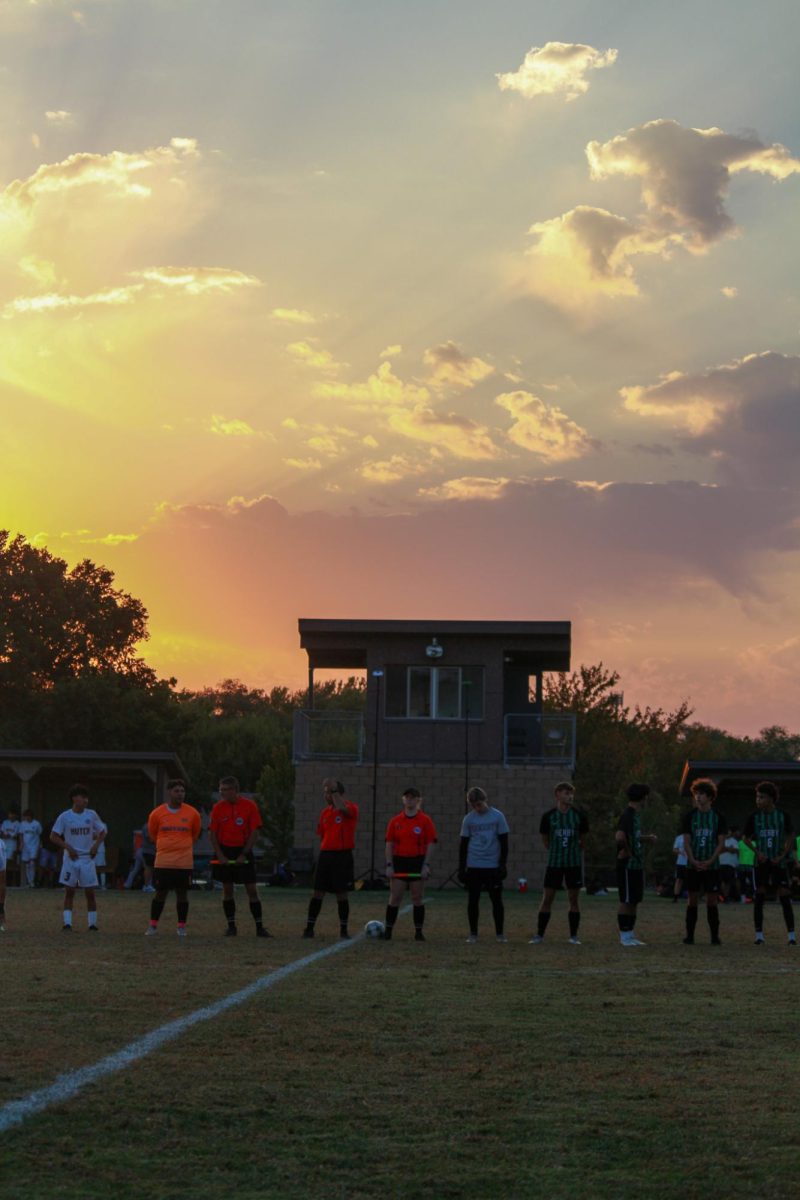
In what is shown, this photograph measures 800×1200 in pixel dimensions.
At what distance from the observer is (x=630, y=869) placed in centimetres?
1855

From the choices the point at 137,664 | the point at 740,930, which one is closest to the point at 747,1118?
the point at 740,930

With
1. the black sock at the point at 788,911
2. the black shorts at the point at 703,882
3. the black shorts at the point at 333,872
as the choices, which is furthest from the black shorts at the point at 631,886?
the black shorts at the point at 333,872

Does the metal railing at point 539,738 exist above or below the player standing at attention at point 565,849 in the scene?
above

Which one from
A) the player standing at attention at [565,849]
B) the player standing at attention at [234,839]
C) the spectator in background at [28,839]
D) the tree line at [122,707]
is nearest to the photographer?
the player standing at attention at [565,849]

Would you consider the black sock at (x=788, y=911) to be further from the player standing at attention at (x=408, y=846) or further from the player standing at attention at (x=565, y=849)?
the player standing at attention at (x=408, y=846)

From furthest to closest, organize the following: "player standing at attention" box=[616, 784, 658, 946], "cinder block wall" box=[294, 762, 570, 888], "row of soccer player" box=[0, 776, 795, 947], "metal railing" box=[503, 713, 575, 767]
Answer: "metal railing" box=[503, 713, 575, 767] < "cinder block wall" box=[294, 762, 570, 888] < "row of soccer player" box=[0, 776, 795, 947] < "player standing at attention" box=[616, 784, 658, 946]

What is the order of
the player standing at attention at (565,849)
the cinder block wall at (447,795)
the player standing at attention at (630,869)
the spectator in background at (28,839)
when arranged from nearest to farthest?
1. the player standing at attention at (630,869)
2. the player standing at attention at (565,849)
3. the spectator in background at (28,839)
4. the cinder block wall at (447,795)

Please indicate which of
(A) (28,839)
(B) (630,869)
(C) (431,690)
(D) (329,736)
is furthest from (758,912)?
(C) (431,690)

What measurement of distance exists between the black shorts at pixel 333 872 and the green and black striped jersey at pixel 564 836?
2236mm

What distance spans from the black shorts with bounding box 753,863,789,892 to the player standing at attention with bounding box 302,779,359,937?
466 centimetres

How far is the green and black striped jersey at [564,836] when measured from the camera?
18812 mm

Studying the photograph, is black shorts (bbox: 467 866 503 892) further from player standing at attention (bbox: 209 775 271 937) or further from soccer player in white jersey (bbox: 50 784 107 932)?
soccer player in white jersey (bbox: 50 784 107 932)

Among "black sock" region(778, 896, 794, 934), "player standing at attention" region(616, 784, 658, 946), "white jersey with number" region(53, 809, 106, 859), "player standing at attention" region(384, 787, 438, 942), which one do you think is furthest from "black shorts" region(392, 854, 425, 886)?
"black sock" region(778, 896, 794, 934)

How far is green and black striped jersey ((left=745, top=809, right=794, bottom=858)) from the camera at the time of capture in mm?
19469
